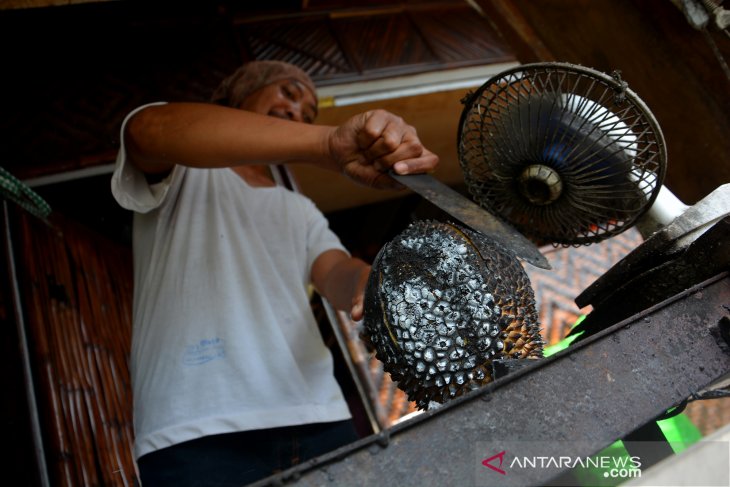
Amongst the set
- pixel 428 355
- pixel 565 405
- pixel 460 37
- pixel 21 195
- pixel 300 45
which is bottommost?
pixel 565 405

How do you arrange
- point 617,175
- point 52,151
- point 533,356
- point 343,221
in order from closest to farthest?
point 533,356 → point 617,175 → point 52,151 → point 343,221

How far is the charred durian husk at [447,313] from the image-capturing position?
38.1 inches

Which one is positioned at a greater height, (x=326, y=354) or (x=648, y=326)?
(x=326, y=354)

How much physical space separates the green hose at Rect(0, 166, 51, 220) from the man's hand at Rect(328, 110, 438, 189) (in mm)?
1325

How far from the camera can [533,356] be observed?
3.40 feet

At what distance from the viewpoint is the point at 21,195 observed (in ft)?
6.53

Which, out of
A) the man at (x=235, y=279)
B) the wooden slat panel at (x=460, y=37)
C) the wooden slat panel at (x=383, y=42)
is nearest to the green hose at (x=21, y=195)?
the man at (x=235, y=279)

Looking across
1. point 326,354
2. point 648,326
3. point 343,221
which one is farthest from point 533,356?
point 343,221

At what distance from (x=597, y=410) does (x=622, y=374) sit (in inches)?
3.0

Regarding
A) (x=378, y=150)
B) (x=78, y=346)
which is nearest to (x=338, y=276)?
(x=378, y=150)

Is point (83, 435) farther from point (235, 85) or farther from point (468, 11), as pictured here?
point (468, 11)

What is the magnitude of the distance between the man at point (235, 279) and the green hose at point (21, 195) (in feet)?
1.37

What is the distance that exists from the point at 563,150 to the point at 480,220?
0.26 meters

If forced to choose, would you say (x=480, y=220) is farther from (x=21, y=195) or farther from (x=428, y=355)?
(x=21, y=195)
